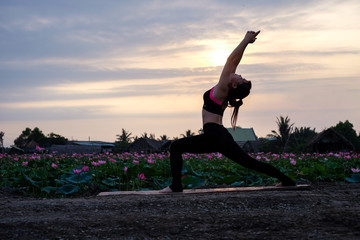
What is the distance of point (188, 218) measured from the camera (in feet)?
15.4

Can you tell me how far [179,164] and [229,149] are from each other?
733mm

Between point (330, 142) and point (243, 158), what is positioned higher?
point (330, 142)

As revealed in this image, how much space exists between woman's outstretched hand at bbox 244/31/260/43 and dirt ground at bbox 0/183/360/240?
79.0 inches

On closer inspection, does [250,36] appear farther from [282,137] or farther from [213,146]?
[282,137]

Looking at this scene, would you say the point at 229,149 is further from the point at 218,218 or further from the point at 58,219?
the point at 58,219

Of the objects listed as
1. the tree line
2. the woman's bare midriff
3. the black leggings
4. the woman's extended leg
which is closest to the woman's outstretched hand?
the woman's bare midriff

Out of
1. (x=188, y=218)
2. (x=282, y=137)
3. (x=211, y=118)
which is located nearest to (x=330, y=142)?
(x=282, y=137)

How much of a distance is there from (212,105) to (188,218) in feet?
5.93

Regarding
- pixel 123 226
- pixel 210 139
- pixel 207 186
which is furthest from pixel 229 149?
→ pixel 207 186

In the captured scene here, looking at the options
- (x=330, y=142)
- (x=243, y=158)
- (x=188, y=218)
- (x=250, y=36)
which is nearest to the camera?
(x=188, y=218)

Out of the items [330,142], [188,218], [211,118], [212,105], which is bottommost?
[188,218]

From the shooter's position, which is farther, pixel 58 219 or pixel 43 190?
pixel 43 190

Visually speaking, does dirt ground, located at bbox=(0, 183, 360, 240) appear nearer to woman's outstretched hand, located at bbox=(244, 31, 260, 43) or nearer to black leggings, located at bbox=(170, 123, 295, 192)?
black leggings, located at bbox=(170, 123, 295, 192)

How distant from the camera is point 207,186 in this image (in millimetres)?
8492
